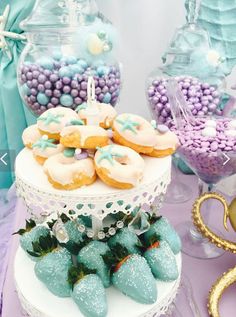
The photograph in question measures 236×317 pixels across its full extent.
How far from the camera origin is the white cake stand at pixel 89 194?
47cm

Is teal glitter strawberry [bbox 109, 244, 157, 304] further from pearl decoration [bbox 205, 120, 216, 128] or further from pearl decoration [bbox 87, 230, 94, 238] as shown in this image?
pearl decoration [bbox 205, 120, 216, 128]

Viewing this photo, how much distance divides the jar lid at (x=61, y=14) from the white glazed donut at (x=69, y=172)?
1.62ft

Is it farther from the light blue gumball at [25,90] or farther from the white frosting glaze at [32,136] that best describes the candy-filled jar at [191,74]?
the white frosting glaze at [32,136]

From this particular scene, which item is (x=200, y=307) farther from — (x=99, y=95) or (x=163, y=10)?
(x=163, y=10)

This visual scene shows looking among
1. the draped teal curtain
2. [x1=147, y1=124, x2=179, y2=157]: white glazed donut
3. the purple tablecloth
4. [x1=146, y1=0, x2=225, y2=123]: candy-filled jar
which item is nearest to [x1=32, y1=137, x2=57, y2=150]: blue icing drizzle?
[x1=147, y1=124, x2=179, y2=157]: white glazed donut

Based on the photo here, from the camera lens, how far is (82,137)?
0.49 metres

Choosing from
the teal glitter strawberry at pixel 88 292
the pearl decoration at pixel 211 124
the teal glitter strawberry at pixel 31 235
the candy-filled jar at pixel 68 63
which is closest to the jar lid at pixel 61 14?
the candy-filled jar at pixel 68 63

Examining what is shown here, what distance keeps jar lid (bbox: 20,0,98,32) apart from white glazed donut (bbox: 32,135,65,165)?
0.44 m

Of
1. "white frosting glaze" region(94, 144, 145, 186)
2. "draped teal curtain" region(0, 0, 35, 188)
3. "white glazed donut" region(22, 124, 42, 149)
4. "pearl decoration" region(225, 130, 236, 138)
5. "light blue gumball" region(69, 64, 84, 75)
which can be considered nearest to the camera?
"white frosting glaze" region(94, 144, 145, 186)

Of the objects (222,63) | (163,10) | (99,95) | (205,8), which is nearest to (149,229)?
(99,95)

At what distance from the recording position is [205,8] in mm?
999

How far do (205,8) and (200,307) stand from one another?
723mm

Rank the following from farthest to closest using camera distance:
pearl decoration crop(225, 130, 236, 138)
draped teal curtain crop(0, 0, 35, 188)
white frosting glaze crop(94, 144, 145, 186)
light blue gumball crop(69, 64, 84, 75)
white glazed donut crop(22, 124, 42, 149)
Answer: draped teal curtain crop(0, 0, 35, 188), light blue gumball crop(69, 64, 84, 75), pearl decoration crop(225, 130, 236, 138), white glazed donut crop(22, 124, 42, 149), white frosting glaze crop(94, 144, 145, 186)

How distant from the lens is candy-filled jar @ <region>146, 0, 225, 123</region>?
35.0 inches
